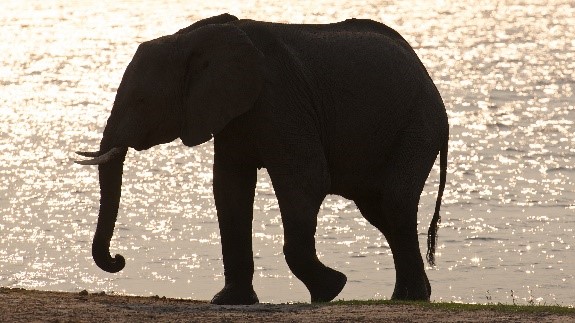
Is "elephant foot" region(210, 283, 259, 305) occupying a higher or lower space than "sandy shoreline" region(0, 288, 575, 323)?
higher

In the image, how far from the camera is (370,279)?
19.3 m

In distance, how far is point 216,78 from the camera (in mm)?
14984

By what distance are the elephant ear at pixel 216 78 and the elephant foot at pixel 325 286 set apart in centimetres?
144

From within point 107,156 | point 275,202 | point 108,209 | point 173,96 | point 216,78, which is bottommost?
point 108,209

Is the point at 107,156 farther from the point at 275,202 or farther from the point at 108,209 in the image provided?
the point at 275,202

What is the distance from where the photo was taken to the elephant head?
1482cm

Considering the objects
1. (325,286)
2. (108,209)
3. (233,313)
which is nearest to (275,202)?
(325,286)

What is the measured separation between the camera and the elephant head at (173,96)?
583 inches

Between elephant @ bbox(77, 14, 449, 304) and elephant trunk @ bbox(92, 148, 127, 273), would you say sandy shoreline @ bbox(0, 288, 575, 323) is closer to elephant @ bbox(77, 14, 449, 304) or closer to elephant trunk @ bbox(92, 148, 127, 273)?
elephant trunk @ bbox(92, 148, 127, 273)

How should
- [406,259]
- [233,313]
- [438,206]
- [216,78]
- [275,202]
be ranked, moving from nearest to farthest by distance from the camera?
1. [233,313]
2. [216,78]
3. [406,259]
4. [438,206]
5. [275,202]

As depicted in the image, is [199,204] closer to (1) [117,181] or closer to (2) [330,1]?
(1) [117,181]

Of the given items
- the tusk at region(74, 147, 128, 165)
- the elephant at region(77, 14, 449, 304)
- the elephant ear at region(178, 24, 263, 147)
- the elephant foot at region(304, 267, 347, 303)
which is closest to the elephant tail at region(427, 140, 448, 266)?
the elephant at region(77, 14, 449, 304)

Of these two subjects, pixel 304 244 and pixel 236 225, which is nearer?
pixel 304 244

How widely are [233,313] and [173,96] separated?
84.9 inches
